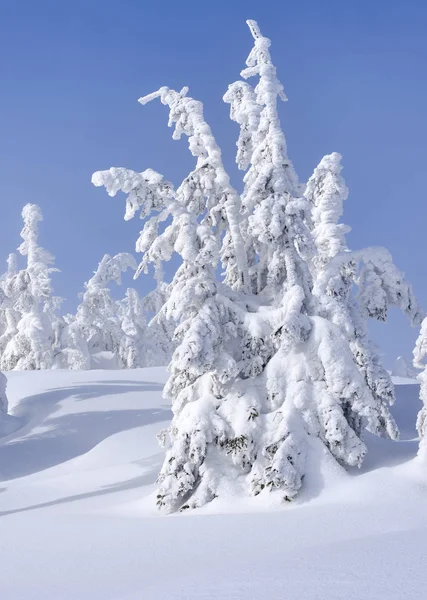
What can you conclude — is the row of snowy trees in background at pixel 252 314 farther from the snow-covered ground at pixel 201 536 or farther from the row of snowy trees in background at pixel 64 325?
the row of snowy trees in background at pixel 64 325

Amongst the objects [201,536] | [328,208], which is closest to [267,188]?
[328,208]

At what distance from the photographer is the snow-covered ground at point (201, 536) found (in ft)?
21.2

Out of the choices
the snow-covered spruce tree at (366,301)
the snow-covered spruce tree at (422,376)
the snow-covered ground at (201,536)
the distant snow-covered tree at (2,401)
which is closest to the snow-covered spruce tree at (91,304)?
the distant snow-covered tree at (2,401)

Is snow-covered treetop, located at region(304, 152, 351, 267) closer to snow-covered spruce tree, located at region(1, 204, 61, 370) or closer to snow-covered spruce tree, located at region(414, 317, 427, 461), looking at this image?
snow-covered spruce tree, located at region(414, 317, 427, 461)

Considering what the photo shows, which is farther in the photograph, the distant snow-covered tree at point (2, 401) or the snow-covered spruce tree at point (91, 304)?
the snow-covered spruce tree at point (91, 304)

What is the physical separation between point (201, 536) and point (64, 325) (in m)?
35.6

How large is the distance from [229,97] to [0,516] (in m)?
12.4

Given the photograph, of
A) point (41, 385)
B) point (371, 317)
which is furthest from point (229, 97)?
point (41, 385)

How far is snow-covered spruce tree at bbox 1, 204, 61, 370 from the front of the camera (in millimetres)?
36469

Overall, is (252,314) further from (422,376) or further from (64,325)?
(64,325)

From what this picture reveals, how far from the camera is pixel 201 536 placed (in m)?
10.2

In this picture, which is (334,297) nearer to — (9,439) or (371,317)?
(371,317)

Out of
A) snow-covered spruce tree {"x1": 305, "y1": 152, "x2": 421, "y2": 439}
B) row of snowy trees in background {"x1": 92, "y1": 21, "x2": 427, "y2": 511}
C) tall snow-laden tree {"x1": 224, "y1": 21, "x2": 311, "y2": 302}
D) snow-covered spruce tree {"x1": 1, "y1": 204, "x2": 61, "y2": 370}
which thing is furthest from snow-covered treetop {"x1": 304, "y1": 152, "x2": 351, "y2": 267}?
snow-covered spruce tree {"x1": 1, "y1": 204, "x2": 61, "y2": 370}

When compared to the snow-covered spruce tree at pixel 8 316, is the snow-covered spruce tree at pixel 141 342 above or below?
below
